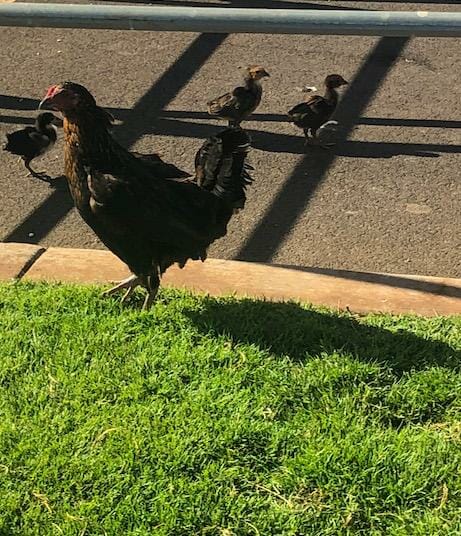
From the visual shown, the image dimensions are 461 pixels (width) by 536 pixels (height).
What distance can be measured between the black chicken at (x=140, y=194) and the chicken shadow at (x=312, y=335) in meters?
0.36

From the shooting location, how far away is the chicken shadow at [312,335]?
400cm

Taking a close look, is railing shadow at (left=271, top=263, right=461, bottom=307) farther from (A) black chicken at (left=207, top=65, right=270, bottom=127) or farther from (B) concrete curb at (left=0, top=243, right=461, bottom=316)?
(A) black chicken at (left=207, top=65, right=270, bottom=127)

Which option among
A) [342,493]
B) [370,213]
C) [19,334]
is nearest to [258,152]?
[370,213]

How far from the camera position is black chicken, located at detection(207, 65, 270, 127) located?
21.3 feet

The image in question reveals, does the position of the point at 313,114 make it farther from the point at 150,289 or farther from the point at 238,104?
the point at 150,289

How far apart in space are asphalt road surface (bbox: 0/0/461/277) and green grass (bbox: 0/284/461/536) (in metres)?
0.98

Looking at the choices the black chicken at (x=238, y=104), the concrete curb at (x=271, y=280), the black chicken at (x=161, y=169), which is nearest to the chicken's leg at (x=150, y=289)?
the concrete curb at (x=271, y=280)

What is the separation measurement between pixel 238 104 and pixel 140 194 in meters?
2.59

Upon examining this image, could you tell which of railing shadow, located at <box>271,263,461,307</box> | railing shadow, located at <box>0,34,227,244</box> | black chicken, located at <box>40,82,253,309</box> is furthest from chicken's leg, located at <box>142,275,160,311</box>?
railing shadow, located at <box>0,34,227,244</box>

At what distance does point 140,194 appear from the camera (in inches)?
162

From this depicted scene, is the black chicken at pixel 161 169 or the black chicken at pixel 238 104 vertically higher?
the black chicken at pixel 161 169

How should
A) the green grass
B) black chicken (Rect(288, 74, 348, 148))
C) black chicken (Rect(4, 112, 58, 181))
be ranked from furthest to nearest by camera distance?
black chicken (Rect(288, 74, 348, 148)) < black chicken (Rect(4, 112, 58, 181)) < the green grass

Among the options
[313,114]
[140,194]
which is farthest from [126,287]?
[313,114]

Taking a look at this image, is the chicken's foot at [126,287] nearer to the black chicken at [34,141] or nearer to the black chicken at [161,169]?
the black chicken at [161,169]
